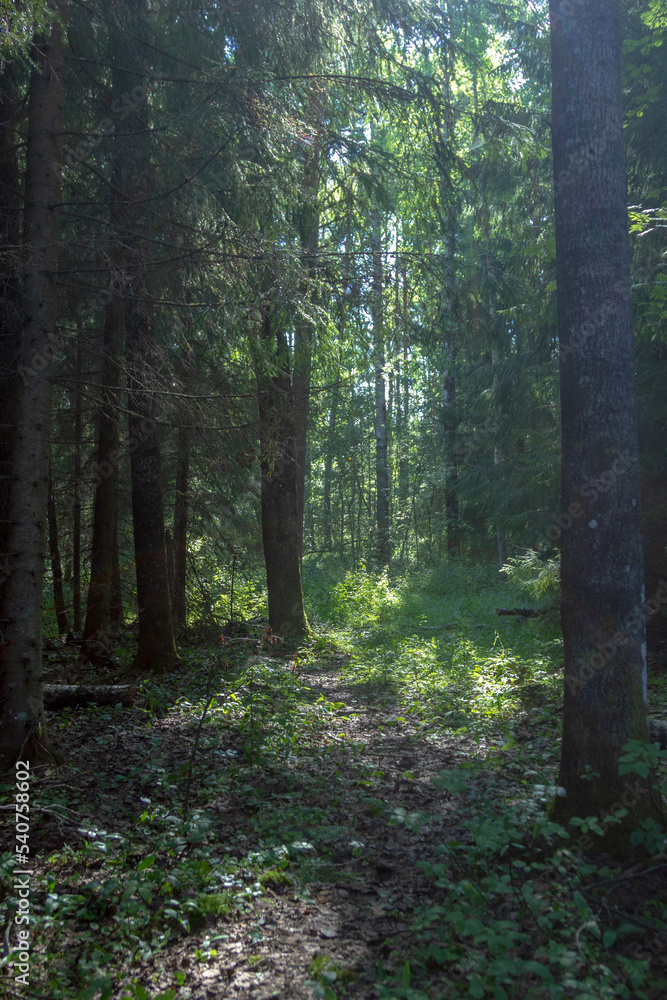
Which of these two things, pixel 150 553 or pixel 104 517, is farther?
pixel 104 517

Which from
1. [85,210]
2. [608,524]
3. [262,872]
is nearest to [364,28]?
[85,210]

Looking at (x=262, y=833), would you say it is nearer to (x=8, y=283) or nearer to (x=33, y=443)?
(x=33, y=443)

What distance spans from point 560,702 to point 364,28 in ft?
25.5

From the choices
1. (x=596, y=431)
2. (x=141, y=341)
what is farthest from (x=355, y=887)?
(x=141, y=341)

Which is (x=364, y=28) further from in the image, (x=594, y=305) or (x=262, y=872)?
(x=262, y=872)

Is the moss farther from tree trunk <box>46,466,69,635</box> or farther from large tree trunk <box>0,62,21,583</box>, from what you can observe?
tree trunk <box>46,466,69,635</box>

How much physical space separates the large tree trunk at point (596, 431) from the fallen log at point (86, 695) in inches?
191

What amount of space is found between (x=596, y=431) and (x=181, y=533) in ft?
25.7

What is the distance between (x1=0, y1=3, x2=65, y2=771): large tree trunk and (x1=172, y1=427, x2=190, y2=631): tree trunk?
4.76 metres

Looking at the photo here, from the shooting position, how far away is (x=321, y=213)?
9.57m

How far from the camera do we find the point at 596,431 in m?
4.11

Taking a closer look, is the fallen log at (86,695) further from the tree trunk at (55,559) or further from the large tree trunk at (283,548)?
the large tree trunk at (283,548)

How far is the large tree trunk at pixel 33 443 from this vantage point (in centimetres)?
474

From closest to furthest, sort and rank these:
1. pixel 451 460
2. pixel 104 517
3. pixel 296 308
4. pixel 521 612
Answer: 1. pixel 296 308
2. pixel 104 517
3. pixel 521 612
4. pixel 451 460
